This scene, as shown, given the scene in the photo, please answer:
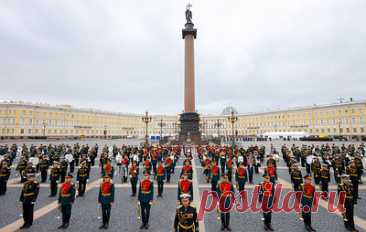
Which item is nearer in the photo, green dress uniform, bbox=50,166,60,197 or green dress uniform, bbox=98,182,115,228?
green dress uniform, bbox=98,182,115,228

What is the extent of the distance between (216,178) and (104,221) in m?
4.70

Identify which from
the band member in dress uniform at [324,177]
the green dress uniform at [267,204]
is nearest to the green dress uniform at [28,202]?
the green dress uniform at [267,204]

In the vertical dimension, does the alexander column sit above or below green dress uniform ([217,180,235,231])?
above

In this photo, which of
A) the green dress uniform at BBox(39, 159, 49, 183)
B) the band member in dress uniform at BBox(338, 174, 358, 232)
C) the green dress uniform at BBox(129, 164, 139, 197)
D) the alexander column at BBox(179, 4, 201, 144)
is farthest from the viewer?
the alexander column at BBox(179, 4, 201, 144)

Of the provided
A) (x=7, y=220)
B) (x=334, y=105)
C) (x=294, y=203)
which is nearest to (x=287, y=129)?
(x=334, y=105)

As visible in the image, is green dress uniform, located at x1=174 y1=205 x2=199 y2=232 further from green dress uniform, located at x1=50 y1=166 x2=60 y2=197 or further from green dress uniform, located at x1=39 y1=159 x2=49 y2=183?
green dress uniform, located at x1=39 y1=159 x2=49 y2=183

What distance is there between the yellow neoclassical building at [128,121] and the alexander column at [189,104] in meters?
21.3

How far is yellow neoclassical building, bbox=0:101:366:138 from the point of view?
69125mm

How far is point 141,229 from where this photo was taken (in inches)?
242

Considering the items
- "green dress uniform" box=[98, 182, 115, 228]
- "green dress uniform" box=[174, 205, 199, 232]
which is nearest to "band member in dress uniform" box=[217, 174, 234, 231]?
"green dress uniform" box=[174, 205, 199, 232]

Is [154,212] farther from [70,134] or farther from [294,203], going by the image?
[70,134]

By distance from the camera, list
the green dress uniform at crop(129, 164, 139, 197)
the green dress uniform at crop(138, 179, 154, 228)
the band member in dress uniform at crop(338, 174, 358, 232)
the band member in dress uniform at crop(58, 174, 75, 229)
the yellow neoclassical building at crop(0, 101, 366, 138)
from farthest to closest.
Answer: the yellow neoclassical building at crop(0, 101, 366, 138) → the green dress uniform at crop(129, 164, 139, 197) → the green dress uniform at crop(138, 179, 154, 228) → the band member in dress uniform at crop(58, 174, 75, 229) → the band member in dress uniform at crop(338, 174, 358, 232)

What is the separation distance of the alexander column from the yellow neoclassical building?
838 inches

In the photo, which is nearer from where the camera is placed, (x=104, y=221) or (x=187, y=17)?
(x=104, y=221)
